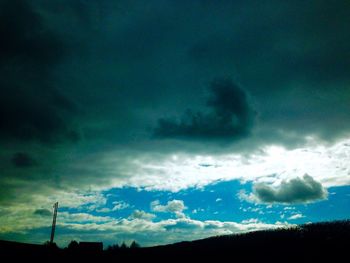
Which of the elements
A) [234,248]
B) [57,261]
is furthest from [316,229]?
[57,261]

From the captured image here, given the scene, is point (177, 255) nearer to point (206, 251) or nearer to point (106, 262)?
point (206, 251)

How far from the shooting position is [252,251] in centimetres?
2916

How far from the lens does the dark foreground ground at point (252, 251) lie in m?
23.3

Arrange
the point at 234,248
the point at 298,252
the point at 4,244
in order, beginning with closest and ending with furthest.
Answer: the point at 298,252
the point at 234,248
the point at 4,244

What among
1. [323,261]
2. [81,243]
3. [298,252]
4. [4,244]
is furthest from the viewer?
[81,243]

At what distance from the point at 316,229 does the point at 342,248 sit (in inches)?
245

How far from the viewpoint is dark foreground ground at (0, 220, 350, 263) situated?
23.3 meters

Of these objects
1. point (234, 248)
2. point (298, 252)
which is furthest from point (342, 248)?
point (234, 248)

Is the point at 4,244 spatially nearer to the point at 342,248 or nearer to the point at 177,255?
the point at 177,255

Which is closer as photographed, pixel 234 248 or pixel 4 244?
pixel 234 248

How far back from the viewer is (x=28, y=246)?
122ft

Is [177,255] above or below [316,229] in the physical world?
below

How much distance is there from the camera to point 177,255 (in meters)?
36.6

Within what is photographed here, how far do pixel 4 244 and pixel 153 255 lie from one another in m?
17.4
